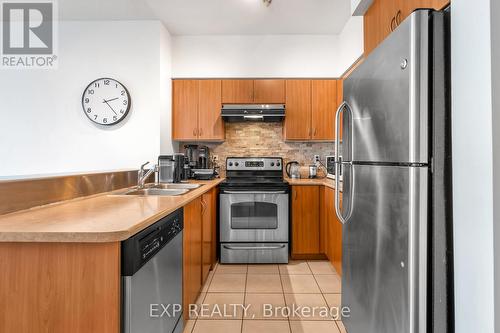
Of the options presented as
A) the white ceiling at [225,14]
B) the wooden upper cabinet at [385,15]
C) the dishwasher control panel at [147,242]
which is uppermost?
the white ceiling at [225,14]

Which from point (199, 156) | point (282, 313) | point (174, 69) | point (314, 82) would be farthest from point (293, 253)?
point (174, 69)

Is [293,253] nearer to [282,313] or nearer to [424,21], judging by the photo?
[282,313]

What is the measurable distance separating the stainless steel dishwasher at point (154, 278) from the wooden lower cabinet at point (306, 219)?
1752 mm

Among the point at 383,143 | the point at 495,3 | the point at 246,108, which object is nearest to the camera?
the point at 495,3

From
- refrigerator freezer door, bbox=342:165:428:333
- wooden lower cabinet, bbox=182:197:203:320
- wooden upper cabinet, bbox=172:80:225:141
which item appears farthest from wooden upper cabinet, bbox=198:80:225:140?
refrigerator freezer door, bbox=342:165:428:333

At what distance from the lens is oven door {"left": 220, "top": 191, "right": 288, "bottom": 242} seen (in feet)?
10.5

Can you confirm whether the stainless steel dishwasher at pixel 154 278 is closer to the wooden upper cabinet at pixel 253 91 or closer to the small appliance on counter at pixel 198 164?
the small appliance on counter at pixel 198 164

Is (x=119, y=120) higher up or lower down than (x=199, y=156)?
higher up

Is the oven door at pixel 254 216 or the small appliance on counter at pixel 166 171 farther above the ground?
the small appliance on counter at pixel 166 171

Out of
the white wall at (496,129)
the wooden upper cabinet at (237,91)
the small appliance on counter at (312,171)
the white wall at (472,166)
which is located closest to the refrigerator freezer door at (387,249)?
the white wall at (472,166)

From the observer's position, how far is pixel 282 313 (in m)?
2.17

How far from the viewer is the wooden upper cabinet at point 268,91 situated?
11.8 ft

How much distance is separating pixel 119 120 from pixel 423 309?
3.09 m

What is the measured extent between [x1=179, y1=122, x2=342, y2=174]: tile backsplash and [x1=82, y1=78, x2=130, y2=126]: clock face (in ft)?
3.07
